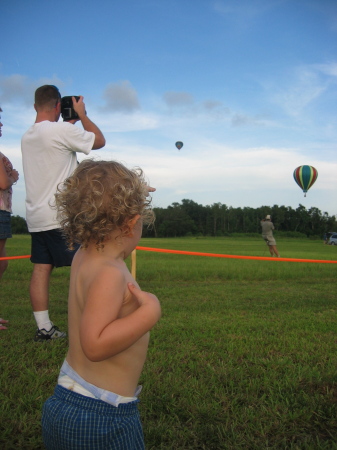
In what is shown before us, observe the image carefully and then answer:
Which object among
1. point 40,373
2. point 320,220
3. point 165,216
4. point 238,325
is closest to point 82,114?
point 40,373

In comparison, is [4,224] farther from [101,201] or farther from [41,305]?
[101,201]

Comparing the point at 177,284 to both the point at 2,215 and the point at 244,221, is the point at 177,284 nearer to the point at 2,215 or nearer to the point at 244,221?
the point at 2,215

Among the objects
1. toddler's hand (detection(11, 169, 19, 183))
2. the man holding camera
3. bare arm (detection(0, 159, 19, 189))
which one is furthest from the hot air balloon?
the man holding camera

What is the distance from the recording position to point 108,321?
4.34 feet

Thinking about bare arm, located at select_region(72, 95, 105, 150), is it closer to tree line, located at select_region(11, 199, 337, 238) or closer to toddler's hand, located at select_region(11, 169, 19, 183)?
toddler's hand, located at select_region(11, 169, 19, 183)

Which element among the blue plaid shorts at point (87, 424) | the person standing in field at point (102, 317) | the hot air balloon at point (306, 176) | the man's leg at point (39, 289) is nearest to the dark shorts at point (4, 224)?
the man's leg at point (39, 289)

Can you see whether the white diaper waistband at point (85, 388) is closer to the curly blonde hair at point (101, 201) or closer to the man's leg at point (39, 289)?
the curly blonde hair at point (101, 201)

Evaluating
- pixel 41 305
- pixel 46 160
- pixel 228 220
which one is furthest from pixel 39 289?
pixel 228 220

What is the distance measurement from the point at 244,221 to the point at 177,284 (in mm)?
125892

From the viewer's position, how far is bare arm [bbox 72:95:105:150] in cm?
388

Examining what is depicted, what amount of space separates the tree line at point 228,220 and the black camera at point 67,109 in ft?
346

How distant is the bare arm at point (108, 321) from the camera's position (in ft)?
4.29

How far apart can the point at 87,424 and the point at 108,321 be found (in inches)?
13.7

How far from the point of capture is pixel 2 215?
454 centimetres
